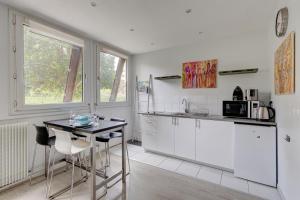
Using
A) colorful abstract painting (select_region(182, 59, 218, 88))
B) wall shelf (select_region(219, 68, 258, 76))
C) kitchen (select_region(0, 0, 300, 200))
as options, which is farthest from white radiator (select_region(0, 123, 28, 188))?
wall shelf (select_region(219, 68, 258, 76))

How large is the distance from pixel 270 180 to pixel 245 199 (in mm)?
597

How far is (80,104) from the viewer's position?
10.2 ft

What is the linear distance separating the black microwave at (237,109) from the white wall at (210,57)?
360mm

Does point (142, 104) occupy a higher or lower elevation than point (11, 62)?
lower

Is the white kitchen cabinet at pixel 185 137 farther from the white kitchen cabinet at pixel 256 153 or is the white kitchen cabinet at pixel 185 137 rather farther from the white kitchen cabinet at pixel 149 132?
the white kitchen cabinet at pixel 256 153

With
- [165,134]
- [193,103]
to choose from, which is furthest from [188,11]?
[165,134]

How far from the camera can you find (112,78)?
4.07 m

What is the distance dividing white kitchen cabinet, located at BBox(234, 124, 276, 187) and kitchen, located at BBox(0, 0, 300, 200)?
0.01 meters

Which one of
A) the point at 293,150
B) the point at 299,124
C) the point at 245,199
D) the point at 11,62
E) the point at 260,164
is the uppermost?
the point at 11,62

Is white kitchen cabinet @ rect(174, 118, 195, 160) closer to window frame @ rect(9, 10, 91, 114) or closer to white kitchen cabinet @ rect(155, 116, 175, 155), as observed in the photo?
white kitchen cabinet @ rect(155, 116, 175, 155)

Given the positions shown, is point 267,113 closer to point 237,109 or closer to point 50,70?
point 237,109

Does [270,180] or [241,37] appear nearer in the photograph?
[270,180]

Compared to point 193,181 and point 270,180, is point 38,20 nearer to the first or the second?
point 193,181

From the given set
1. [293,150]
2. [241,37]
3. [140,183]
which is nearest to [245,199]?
[293,150]
